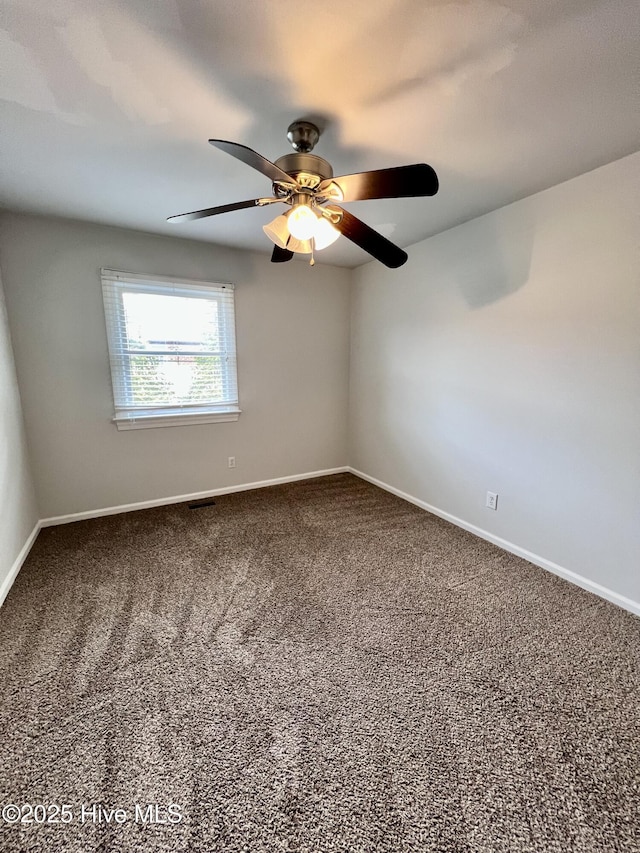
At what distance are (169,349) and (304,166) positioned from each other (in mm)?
2080

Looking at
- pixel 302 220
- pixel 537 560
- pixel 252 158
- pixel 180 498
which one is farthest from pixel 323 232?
pixel 180 498

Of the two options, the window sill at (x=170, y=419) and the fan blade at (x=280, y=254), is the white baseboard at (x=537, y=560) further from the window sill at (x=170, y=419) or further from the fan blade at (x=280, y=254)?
the fan blade at (x=280, y=254)

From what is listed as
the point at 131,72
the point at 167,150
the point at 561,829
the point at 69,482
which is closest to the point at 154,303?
the point at 167,150


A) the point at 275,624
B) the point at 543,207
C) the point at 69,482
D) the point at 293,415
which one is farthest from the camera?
the point at 293,415

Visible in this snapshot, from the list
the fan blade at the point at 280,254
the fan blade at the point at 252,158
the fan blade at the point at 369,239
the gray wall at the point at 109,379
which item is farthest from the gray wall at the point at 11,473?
the fan blade at the point at 369,239

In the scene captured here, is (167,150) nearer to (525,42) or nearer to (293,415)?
(525,42)

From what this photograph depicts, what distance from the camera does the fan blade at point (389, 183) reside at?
Answer: 1235 mm

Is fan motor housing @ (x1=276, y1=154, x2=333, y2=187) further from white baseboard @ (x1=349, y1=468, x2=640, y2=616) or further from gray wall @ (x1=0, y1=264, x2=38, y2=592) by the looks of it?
white baseboard @ (x1=349, y1=468, x2=640, y2=616)

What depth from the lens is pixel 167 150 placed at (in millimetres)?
1737

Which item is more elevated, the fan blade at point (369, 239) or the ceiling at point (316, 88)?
the ceiling at point (316, 88)

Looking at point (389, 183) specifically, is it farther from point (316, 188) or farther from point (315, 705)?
point (315, 705)

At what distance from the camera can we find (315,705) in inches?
54.6

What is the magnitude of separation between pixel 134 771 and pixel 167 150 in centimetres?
260

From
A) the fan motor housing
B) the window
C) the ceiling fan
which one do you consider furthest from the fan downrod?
the window
